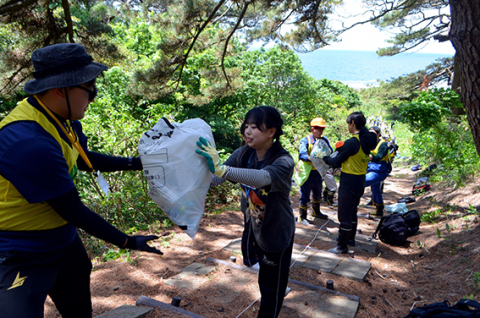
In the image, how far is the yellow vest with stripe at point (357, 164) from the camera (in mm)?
4551

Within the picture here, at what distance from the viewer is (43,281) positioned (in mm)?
1600

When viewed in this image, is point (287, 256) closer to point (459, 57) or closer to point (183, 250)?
point (183, 250)

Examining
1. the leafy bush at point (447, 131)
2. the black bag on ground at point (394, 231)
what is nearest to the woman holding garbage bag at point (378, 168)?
the black bag on ground at point (394, 231)

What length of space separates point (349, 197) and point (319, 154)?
1.32 m

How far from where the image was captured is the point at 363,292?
131 inches

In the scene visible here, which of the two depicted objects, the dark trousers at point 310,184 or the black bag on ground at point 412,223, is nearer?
the black bag on ground at point 412,223

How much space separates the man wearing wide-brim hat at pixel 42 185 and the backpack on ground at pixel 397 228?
4.52 m

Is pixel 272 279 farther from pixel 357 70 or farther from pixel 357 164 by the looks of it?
pixel 357 70

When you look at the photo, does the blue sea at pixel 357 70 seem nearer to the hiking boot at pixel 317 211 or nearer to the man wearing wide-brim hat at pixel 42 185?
the hiking boot at pixel 317 211

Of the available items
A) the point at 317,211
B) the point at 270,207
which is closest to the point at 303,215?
the point at 317,211

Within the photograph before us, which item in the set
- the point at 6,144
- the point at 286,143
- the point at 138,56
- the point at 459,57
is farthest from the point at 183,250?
the point at 138,56

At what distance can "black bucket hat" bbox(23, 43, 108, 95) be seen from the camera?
156 cm

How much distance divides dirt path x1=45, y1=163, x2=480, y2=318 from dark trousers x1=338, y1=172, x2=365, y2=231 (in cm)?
56

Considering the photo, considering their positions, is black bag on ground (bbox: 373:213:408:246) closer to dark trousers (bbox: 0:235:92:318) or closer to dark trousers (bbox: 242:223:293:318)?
dark trousers (bbox: 242:223:293:318)
